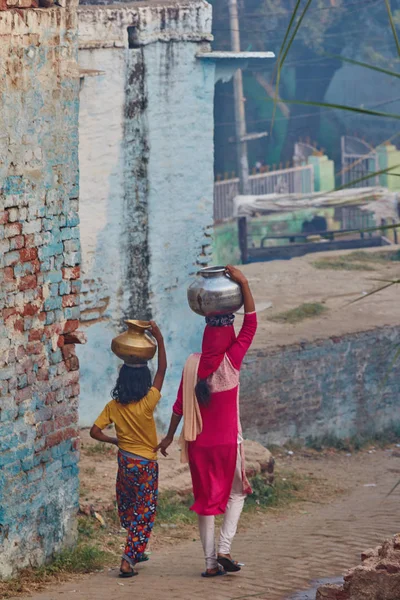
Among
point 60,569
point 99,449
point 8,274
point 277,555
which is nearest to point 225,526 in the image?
point 277,555

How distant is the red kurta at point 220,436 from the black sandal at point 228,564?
0.27 meters

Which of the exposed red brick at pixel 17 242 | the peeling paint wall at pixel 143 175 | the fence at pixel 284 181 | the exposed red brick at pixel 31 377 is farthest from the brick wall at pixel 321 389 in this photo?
the fence at pixel 284 181

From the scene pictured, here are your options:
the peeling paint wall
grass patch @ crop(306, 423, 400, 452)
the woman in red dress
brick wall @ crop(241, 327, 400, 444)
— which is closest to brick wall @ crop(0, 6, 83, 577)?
the woman in red dress

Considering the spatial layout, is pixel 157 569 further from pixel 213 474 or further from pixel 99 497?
pixel 99 497

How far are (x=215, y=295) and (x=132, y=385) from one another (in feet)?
2.24

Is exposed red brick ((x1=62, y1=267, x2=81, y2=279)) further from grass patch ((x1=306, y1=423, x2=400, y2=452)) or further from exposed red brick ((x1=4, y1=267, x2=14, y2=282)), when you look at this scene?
grass patch ((x1=306, y1=423, x2=400, y2=452))

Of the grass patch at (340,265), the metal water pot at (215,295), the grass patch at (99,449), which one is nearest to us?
the metal water pot at (215,295)

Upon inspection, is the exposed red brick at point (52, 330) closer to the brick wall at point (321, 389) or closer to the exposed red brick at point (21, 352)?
the exposed red brick at point (21, 352)

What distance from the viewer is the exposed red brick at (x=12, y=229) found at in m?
5.91

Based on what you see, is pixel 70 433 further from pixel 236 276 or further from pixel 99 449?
pixel 99 449

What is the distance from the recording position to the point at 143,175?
33.6ft

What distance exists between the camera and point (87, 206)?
984cm

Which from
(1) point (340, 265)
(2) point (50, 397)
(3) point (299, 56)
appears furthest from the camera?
(3) point (299, 56)

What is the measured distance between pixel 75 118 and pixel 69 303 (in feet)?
3.53
